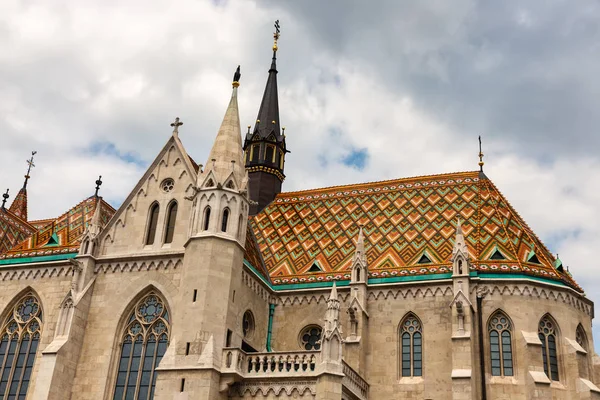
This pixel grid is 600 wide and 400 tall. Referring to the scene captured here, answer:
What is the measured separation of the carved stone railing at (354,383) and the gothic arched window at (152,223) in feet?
31.5

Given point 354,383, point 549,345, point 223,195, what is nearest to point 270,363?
point 354,383

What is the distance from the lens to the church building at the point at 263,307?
25281 millimetres

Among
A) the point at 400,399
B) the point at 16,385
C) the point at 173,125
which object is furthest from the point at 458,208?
the point at 16,385

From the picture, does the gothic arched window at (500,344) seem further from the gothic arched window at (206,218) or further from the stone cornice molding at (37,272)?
the stone cornice molding at (37,272)

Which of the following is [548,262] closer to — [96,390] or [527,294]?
[527,294]

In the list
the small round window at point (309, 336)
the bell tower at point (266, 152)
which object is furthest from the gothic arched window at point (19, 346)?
the bell tower at point (266, 152)

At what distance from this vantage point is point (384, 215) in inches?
1371

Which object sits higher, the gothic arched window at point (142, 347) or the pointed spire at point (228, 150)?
the pointed spire at point (228, 150)

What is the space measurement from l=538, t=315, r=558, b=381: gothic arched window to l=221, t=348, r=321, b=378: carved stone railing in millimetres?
9568

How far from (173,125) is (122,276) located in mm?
7232

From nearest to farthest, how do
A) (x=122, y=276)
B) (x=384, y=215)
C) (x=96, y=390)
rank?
(x=96, y=390) < (x=122, y=276) < (x=384, y=215)

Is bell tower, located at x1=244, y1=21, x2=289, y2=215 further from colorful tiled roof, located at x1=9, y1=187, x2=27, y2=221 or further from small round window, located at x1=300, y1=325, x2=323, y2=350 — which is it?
colorful tiled roof, located at x1=9, y1=187, x2=27, y2=221

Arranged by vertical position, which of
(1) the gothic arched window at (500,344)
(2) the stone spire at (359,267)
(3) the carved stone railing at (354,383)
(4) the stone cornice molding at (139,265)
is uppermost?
(2) the stone spire at (359,267)

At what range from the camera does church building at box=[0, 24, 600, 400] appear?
995 inches
